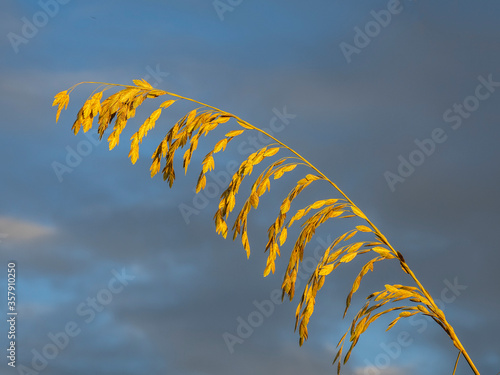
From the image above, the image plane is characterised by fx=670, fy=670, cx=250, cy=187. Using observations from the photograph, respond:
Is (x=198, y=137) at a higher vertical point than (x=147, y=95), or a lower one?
lower

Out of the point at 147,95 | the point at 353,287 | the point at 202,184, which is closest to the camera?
the point at 353,287

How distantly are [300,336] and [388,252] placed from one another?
575mm

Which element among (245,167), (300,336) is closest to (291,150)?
(245,167)

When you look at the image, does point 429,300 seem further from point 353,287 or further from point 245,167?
point 245,167

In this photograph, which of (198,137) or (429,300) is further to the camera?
(198,137)

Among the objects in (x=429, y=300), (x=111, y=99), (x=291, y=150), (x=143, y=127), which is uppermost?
(x=111, y=99)

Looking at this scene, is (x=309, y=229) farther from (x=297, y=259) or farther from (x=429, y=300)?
(x=429, y=300)

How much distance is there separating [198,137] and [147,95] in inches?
15.3

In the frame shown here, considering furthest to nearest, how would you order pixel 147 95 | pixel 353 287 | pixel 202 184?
pixel 147 95 < pixel 202 184 < pixel 353 287

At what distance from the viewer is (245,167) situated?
3328mm

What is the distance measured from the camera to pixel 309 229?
3.24 m

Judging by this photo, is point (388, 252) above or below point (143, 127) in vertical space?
below

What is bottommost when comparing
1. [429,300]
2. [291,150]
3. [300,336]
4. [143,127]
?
[429,300]

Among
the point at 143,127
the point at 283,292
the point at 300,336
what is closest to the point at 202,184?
the point at 143,127
